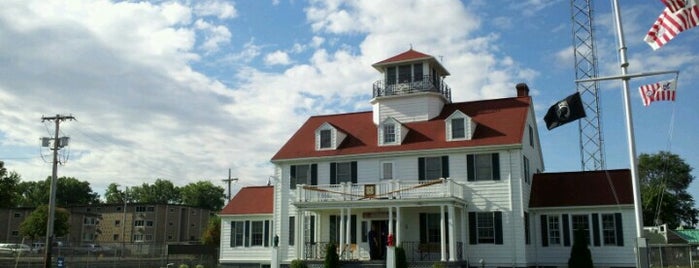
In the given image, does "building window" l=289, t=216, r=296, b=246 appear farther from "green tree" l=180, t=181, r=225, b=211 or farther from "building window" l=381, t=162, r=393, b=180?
"green tree" l=180, t=181, r=225, b=211

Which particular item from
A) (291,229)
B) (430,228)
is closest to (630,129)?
(430,228)

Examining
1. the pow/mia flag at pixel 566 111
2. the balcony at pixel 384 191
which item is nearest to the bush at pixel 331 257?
the balcony at pixel 384 191

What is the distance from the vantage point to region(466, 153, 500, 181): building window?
2959cm

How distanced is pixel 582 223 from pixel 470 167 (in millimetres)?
5629

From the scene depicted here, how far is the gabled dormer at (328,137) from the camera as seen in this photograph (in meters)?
33.4

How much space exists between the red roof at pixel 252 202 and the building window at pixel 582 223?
51.6 feet

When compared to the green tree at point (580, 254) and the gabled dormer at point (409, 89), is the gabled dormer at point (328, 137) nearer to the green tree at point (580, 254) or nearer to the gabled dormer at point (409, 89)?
the gabled dormer at point (409, 89)

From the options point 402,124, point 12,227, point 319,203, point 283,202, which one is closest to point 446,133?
point 402,124

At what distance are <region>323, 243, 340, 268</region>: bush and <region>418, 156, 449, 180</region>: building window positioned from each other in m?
5.76

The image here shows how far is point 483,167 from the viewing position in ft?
98.1

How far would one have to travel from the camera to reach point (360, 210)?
3148 cm

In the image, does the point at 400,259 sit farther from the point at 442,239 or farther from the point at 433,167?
the point at 433,167

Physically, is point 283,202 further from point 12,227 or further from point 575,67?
point 12,227

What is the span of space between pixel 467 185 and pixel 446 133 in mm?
2826
